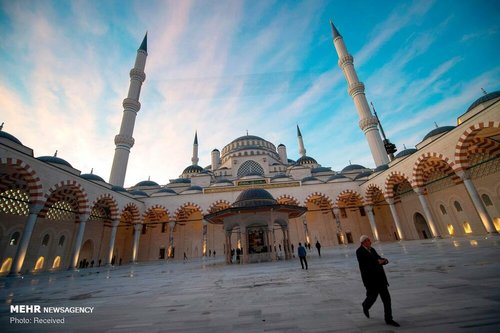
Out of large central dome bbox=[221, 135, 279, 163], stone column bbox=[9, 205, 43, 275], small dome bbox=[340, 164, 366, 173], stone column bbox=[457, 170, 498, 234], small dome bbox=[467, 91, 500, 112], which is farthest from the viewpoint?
large central dome bbox=[221, 135, 279, 163]

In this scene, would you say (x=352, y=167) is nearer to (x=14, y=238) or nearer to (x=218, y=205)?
(x=218, y=205)

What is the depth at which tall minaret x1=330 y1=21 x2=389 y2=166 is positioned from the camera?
23609 millimetres

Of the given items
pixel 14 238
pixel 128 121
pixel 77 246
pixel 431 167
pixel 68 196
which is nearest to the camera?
pixel 14 238

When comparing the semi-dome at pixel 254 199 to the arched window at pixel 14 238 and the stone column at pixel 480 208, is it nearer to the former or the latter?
the stone column at pixel 480 208

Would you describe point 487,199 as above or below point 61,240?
above

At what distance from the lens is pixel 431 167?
16.6 metres

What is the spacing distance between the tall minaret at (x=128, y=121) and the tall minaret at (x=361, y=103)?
25.7m

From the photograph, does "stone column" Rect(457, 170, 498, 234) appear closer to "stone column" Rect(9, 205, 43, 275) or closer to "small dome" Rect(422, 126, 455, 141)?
"small dome" Rect(422, 126, 455, 141)

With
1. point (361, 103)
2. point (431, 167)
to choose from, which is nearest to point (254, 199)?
point (431, 167)

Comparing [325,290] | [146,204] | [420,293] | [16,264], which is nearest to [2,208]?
[16,264]

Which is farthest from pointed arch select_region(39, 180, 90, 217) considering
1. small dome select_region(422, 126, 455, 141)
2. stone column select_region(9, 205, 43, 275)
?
small dome select_region(422, 126, 455, 141)

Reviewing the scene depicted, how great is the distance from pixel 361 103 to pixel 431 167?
462 inches

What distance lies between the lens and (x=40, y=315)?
341 cm

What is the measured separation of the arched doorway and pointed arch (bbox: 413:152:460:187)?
4.79 metres
